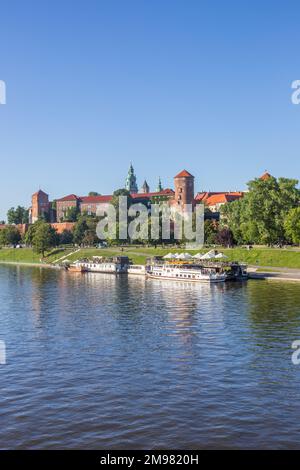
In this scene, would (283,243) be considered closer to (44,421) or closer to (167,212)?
(167,212)

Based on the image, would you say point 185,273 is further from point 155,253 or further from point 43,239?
point 43,239

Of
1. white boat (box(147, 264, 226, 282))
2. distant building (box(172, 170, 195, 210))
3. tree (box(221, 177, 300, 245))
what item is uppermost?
distant building (box(172, 170, 195, 210))

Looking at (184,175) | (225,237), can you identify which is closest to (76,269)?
(225,237)

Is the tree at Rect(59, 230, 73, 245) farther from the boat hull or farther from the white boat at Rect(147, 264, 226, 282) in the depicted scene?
the boat hull

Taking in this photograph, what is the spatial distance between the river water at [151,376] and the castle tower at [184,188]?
134 metres

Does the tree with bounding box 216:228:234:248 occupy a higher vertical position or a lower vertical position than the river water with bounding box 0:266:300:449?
higher

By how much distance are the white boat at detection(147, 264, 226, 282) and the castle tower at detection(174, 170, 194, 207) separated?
94.9 meters

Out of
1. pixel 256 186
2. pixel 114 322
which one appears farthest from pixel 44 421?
pixel 256 186

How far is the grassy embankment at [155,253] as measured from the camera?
99750 millimetres

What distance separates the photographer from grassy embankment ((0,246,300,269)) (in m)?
99.8

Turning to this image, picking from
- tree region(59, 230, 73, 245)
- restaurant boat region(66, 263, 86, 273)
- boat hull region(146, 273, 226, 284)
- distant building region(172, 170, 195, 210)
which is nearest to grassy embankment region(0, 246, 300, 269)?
restaurant boat region(66, 263, 86, 273)

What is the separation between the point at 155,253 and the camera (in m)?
131

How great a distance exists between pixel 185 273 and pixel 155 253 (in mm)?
39008
